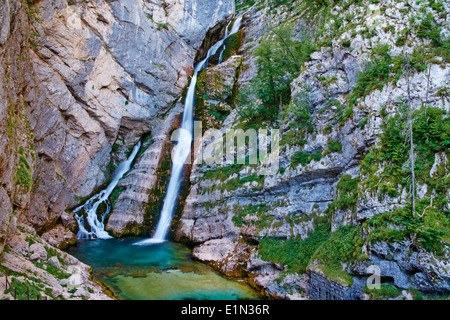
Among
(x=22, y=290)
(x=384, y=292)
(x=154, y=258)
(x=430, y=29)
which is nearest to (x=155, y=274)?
(x=154, y=258)

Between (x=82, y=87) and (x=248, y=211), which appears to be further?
(x=82, y=87)

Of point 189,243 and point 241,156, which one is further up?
point 241,156

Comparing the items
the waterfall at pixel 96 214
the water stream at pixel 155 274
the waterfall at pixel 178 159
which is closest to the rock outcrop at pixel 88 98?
the waterfall at pixel 96 214

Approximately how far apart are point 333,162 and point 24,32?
19734mm

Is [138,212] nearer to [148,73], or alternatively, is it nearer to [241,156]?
[241,156]

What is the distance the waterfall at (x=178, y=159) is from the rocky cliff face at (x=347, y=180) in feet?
5.58

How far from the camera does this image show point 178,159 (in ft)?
80.3

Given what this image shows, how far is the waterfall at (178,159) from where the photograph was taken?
70.8 ft

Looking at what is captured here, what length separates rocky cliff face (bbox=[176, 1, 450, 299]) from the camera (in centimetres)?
942

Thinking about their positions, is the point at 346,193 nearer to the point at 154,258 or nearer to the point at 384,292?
the point at 384,292

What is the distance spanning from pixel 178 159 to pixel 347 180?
15020mm

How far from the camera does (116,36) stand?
80.3ft

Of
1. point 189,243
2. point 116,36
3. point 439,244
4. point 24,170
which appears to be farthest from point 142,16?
point 439,244

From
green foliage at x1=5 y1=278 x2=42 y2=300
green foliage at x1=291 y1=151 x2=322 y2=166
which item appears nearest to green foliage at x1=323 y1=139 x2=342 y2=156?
green foliage at x1=291 y1=151 x2=322 y2=166
